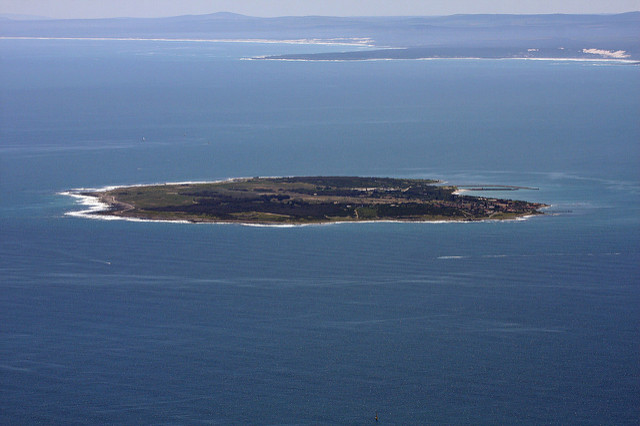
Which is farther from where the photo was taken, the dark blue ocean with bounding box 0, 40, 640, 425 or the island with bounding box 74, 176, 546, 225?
the island with bounding box 74, 176, 546, 225

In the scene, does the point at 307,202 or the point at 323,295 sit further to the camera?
the point at 307,202

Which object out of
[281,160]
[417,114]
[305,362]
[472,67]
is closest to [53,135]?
[281,160]

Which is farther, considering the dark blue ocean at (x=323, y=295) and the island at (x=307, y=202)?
the island at (x=307, y=202)

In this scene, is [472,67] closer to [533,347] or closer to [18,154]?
[18,154]

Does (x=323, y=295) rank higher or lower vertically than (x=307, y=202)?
lower
